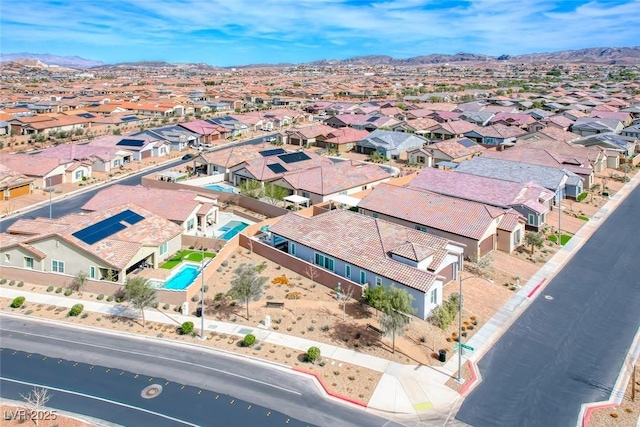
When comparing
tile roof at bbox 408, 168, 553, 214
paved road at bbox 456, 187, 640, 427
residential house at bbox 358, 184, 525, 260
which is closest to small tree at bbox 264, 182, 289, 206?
residential house at bbox 358, 184, 525, 260

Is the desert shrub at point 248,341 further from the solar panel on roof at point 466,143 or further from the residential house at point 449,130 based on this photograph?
the residential house at point 449,130

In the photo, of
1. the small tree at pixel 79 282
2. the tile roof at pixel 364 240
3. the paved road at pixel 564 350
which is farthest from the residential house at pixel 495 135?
the small tree at pixel 79 282

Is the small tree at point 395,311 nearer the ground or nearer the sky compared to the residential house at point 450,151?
nearer the ground

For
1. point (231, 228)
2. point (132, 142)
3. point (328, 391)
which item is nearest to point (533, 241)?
point (328, 391)

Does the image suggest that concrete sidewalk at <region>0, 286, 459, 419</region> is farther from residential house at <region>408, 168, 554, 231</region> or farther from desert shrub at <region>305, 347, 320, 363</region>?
residential house at <region>408, 168, 554, 231</region>

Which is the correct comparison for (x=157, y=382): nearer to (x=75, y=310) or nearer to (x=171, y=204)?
(x=75, y=310)
